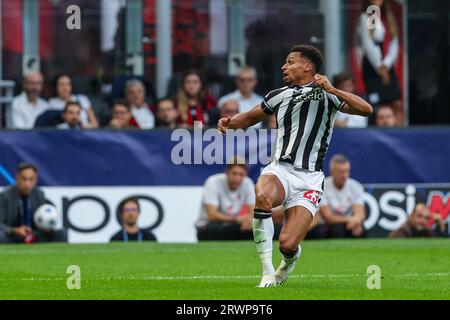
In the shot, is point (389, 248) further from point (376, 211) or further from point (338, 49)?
point (338, 49)

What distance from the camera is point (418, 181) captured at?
19.5 metres

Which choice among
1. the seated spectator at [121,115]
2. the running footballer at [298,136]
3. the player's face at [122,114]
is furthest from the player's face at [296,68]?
the player's face at [122,114]

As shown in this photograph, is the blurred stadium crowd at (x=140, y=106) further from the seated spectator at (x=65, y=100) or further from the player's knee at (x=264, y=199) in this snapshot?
the player's knee at (x=264, y=199)

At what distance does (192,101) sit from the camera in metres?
19.8

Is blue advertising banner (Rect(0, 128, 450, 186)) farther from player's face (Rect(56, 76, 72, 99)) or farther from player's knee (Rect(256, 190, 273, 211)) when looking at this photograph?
player's knee (Rect(256, 190, 273, 211))

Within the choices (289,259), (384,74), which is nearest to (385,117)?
(384,74)

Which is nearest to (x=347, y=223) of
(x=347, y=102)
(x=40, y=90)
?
(x=40, y=90)

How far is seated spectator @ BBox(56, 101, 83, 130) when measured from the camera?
19.5m

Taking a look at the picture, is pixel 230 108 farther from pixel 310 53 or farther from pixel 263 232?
pixel 263 232

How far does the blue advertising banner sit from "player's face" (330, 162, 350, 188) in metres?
0.40

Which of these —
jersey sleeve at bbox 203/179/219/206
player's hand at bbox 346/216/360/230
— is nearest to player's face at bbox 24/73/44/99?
jersey sleeve at bbox 203/179/219/206

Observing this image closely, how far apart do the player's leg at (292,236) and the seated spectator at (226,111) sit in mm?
7464

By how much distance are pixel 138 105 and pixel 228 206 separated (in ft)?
7.58
